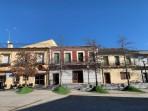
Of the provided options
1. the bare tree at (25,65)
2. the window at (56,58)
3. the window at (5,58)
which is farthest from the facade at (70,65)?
the window at (5,58)

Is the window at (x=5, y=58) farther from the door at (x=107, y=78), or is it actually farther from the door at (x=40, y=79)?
the door at (x=107, y=78)

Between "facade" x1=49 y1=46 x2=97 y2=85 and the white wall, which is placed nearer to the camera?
the white wall

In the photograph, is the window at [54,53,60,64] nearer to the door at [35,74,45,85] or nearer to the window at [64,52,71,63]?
the window at [64,52,71,63]

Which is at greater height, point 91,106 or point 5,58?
point 5,58

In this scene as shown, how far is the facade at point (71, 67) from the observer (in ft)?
109

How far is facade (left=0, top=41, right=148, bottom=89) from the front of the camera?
33156mm

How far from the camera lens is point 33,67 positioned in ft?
93.0

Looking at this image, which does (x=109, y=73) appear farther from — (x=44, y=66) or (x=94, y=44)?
(x=44, y=66)

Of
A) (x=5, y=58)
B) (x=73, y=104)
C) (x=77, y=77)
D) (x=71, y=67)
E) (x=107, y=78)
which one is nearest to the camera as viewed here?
(x=73, y=104)

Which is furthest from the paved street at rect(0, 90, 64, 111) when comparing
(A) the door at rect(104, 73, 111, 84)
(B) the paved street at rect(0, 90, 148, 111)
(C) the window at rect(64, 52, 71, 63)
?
(A) the door at rect(104, 73, 111, 84)

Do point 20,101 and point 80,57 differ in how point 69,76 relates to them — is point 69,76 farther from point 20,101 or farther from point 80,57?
point 20,101

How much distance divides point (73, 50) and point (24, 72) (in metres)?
11.0

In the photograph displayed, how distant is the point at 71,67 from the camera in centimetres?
3419

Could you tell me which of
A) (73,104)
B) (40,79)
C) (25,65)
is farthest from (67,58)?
(73,104)
